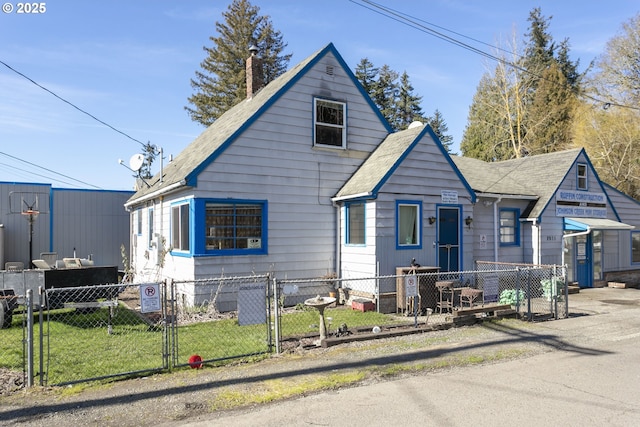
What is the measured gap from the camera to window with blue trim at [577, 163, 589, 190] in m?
18.7

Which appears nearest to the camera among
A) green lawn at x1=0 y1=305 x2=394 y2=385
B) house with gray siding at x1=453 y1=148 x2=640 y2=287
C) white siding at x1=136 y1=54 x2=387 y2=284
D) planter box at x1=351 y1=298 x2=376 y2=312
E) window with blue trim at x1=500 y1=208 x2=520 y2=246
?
green lawn at x1=0 y1=305 x2=394 y2=385

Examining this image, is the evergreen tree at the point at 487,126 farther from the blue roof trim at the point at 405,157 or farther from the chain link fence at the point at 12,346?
the chain link fence at the point at 12,346

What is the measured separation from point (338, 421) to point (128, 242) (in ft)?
67.1

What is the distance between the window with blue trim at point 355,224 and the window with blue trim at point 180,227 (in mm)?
4674

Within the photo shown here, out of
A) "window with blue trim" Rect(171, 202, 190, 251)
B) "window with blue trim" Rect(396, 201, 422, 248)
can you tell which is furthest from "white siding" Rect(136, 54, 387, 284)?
"window with blue trim" Rect(396, 201, 422, 248)

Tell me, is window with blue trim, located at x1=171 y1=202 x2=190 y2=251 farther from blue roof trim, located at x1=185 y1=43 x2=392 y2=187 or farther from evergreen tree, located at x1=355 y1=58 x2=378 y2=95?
evergreen tree, located at x1=355 y1=58 x2=378 y2=95

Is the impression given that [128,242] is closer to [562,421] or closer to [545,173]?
[545,173]

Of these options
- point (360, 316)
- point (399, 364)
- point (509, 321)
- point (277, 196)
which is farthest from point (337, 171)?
point (399, 364)

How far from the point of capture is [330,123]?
579 inches

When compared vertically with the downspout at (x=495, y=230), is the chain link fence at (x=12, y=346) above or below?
below

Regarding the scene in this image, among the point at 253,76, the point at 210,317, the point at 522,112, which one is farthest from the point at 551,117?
the point at 210,317

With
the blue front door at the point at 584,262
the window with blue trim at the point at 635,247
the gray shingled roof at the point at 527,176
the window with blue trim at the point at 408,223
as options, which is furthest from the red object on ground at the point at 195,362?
the window with blue trim at the point at 635,247

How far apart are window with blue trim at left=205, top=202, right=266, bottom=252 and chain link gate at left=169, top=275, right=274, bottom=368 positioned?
45.0 inches

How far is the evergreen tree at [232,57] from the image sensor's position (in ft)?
143
